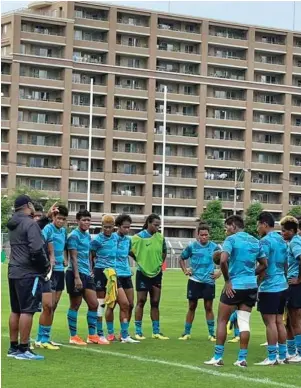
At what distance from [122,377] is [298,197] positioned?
9667 cm

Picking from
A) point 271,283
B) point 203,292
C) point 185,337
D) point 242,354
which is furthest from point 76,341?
point 271,283

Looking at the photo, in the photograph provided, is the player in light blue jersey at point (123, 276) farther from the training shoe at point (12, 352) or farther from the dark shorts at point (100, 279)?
the training shoe at point (12, 352)

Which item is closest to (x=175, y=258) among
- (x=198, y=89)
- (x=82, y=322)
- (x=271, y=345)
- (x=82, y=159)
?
(x=82, y=159)

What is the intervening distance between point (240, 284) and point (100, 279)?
3766 millimetres

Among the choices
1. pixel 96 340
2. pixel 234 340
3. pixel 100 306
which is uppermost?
pixel 100 306

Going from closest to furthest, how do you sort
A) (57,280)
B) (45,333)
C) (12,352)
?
(12,352), (45,333), (57,280)

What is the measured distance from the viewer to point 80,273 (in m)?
15.6

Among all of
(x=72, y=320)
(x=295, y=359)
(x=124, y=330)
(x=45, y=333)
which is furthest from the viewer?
(x=124, y=330)

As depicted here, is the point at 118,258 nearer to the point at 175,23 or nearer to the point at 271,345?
the point at 271,345

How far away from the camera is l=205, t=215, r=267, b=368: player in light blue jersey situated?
13227 mm

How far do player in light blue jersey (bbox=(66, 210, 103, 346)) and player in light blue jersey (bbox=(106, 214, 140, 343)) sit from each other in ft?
1.69

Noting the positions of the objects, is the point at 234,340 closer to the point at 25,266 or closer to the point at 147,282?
the point at 147,282

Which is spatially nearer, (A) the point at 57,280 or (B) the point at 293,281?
(B) the point at 293,281

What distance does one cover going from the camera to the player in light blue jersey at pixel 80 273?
15430 millimetres
